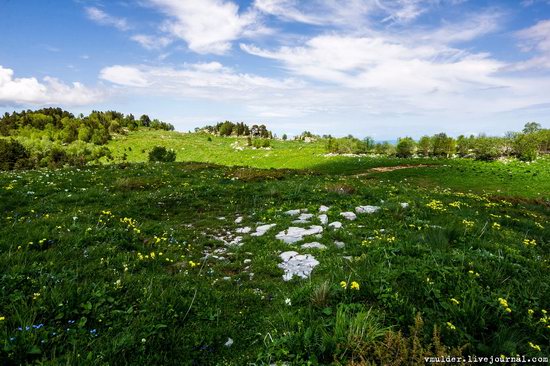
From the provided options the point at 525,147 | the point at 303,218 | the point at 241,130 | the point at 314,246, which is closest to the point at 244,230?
the point at 303,218

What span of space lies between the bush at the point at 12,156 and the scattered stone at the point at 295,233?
72.0 metres

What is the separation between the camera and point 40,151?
233ft

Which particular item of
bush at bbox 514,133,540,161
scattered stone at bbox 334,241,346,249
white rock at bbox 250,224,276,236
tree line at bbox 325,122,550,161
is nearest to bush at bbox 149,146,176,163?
tree line at bbox 325,122,550,161

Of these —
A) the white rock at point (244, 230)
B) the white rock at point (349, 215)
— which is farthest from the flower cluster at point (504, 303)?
the white rock at point (244, 230)

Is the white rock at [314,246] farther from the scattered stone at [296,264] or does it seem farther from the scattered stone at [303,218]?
the scattered stone at [303,218]

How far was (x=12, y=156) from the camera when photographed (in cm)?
6191

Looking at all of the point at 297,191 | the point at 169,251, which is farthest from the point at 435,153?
the point at 169,251

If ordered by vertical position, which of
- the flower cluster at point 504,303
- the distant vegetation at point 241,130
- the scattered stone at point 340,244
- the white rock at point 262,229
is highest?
the distant vegetation at point 241,130

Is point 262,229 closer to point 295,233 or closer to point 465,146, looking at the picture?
point 295,233

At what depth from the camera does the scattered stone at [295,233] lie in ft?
34.1

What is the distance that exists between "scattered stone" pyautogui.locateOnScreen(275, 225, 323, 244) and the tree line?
62.6m

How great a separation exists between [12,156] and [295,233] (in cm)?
7604

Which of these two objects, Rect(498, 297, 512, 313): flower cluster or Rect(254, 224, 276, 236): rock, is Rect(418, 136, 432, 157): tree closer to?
Rect(254, 224, 276, 236): rock

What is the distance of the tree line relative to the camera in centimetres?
5903
